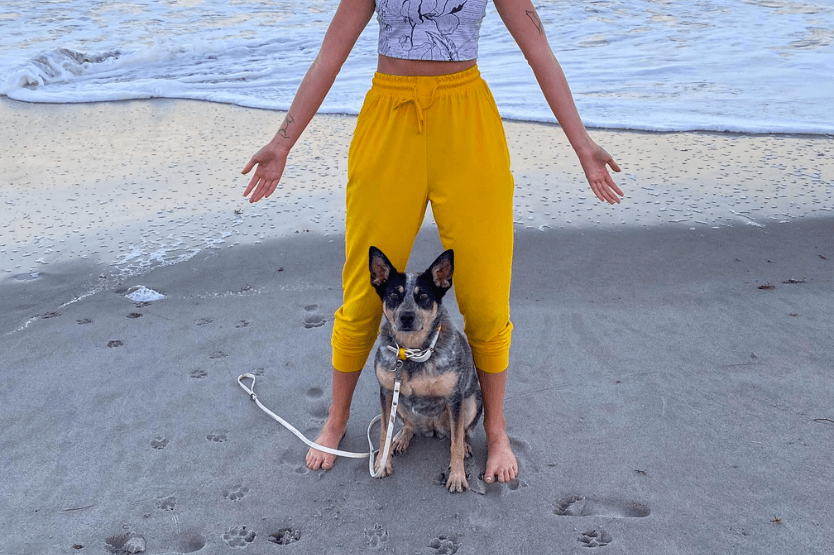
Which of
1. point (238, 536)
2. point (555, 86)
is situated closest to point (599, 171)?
point (555, 86)

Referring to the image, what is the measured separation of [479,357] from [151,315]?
2272 millimetres

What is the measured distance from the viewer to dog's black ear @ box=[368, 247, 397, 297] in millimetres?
2672

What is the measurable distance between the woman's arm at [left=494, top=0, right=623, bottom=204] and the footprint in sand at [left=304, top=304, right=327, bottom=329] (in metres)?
2.05

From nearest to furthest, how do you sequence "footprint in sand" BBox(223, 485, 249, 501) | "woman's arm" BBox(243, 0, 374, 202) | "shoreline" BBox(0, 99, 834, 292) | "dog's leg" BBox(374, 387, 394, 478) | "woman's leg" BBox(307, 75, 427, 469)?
"woman's leg" BBox(307, 75, 427, 469) < "woman's arm" BBox(243, 0, 374, 202) < "footprint in sand" BBox(223, 485, 249, 501) < "dog's leg" BBox(374, 387, 394, 478) < "shoreline" BBox(0, 99, 834, 292)

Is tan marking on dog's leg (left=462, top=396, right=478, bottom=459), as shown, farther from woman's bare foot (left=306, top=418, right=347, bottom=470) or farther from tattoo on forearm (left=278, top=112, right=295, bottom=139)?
tattoo on forearm (left=278, top=112, right=295, bottom=139)

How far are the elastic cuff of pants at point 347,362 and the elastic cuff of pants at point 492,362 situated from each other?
1.66ft

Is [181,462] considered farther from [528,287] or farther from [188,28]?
[188,28]

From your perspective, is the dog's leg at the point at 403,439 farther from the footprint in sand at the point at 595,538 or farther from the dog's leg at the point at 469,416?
the footprint in sand at the point at 595,538

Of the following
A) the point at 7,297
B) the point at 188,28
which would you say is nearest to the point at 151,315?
the point at 7,297

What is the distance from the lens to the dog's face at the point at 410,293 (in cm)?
275

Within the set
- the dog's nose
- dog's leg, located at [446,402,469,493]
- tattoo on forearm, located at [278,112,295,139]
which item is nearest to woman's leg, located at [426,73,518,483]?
the dog's nose

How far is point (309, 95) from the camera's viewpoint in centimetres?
273

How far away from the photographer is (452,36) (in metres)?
2.52

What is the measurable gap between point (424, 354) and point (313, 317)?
5.19ft
